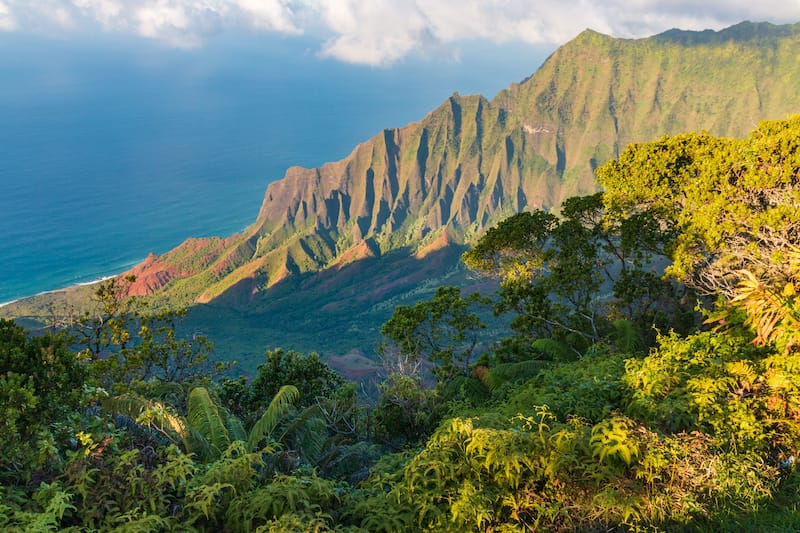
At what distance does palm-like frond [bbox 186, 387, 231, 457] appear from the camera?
6633 millimetres

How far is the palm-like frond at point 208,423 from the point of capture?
663cm

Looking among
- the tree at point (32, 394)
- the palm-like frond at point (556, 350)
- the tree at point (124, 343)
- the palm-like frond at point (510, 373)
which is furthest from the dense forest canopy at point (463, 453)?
the tree at point (124, 343)

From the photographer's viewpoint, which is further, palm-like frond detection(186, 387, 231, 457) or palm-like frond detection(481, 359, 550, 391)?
palm-like frond detection(481, 359, 550, 391)

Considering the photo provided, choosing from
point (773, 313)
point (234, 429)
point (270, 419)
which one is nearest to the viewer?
point (773, 313)

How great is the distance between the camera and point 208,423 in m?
6.92

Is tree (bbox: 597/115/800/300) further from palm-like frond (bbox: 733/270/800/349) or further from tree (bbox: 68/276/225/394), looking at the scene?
tree (bbox: 68/276/225/394)

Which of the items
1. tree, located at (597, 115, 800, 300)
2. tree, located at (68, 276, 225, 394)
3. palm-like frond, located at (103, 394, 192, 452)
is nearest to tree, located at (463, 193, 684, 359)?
tree, located at (597, 115, 800, 300)

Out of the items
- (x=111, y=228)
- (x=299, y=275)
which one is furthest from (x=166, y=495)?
(x=111, y=228)

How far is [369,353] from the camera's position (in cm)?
9550

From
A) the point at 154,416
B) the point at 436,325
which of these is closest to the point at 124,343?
the point at 154,416

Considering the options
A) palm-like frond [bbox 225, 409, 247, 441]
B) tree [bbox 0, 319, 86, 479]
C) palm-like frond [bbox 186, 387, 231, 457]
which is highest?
tree [bbox 0, 319, 86, 479]

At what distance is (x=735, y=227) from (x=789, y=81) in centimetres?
22565

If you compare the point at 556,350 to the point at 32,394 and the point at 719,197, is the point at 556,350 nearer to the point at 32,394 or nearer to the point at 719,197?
the point at 719,197

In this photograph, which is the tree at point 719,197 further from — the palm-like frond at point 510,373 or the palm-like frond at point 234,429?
the palm-like frond at point 234,429
